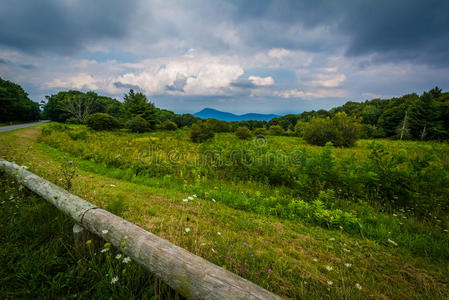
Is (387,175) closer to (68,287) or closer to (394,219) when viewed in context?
(394,219)

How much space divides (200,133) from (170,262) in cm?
1548

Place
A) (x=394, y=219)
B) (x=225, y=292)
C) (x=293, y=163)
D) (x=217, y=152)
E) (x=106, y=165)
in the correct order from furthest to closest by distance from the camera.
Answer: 1. (x=217, y=152)
2. (x=106, y=165)
3. (x=293, y=163)
4. (x=394, y=219)
5. (x=225, y=292)

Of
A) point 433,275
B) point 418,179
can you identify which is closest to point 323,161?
point 418,179

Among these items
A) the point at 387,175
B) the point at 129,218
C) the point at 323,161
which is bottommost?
the point at 129,218

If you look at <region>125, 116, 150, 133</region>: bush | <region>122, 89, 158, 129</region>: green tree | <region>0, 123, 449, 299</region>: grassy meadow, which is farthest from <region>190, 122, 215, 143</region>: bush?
<region>122, 89, 158, 129</region>: green tree

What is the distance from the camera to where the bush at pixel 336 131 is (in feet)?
58.1

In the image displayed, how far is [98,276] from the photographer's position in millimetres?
1616

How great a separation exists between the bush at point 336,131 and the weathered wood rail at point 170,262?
69.0ft

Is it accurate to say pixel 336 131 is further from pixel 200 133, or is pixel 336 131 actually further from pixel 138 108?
pixel 138 108

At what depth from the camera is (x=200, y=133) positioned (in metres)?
16.5

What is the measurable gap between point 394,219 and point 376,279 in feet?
6.89

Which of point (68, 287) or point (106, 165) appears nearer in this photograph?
point (68, 287)

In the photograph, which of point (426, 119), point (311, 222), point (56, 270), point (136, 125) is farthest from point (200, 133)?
point (426, 119)

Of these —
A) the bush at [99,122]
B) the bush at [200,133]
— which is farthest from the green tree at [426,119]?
the bush at [99,122]
